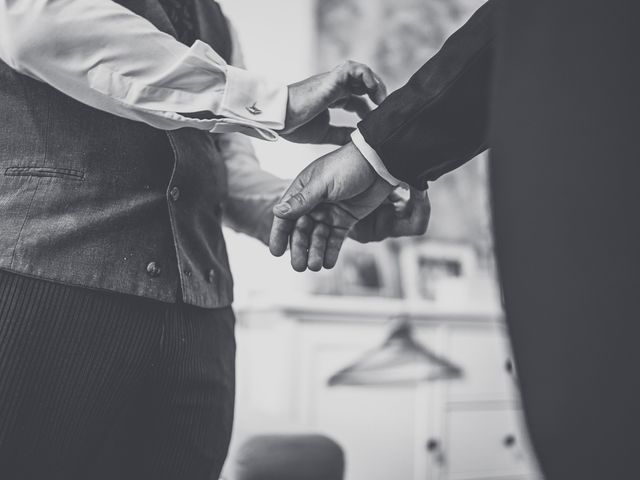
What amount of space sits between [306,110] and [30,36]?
0.33m

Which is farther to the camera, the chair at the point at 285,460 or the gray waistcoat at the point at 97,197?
the chair at the point at 285,460

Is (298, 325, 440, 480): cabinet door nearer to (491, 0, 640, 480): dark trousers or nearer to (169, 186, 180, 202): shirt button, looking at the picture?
(169, 186, 180, 202): shirt button

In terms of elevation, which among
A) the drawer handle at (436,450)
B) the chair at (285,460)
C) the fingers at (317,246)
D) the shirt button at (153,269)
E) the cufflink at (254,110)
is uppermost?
the cufflink at (254,110)

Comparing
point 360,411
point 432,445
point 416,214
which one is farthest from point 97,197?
point 432,445

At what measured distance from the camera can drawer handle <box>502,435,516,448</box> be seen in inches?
106

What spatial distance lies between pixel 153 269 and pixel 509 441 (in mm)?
2328

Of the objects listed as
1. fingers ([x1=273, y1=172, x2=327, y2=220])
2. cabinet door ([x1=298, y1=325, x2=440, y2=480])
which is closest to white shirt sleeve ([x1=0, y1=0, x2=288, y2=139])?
fingers ([x1=273, y1=172, x2=327, y2=220])

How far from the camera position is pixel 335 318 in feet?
7.60

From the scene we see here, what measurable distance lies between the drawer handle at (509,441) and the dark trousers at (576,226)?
2497 mm

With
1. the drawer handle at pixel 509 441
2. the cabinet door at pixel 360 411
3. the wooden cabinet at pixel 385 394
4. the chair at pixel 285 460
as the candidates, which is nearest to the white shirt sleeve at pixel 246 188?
the chair at pixel 285 460

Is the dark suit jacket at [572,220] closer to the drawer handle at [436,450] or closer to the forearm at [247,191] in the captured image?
the forearm at [247,191]

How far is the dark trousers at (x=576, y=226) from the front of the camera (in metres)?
0.36

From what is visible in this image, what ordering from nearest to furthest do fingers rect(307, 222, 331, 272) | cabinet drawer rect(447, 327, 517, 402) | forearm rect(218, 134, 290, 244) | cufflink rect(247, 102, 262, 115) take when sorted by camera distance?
1. cufflink rect(247, 102, 262, 115)
2. fingers rect(307, 222, 331, 272)
3. forearm rect(218, 134, 290, 244)
4. cabinet drawer rect(447, 327, 517, 402)

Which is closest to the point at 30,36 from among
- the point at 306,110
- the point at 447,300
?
the point at 306,110
